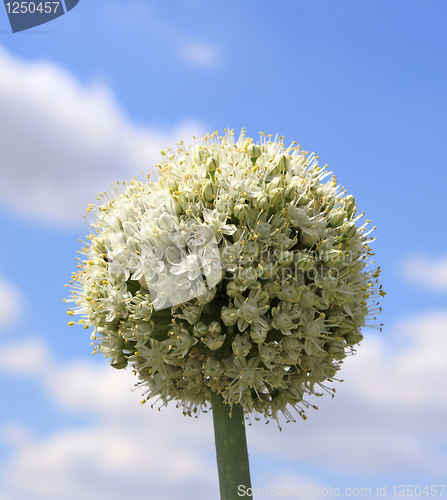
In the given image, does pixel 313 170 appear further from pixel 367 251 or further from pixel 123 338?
pixel 123 338

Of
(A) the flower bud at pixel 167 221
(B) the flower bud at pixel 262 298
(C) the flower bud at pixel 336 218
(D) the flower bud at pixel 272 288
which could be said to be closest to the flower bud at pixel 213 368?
(B) the flower bud at pixel 262 298

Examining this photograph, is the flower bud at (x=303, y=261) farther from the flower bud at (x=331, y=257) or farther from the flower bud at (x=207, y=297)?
the flower bud at (x=207, y=297)

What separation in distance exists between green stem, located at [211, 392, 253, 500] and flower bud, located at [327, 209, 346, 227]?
7.40 feet

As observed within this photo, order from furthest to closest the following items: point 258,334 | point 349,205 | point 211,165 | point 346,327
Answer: point 349,205 < point 346,327 < point 211,165 < point 258,334

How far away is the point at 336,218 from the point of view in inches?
226

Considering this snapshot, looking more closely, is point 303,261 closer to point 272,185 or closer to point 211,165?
point 272,185

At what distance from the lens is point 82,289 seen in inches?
248

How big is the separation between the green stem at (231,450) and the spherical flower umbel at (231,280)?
258mm

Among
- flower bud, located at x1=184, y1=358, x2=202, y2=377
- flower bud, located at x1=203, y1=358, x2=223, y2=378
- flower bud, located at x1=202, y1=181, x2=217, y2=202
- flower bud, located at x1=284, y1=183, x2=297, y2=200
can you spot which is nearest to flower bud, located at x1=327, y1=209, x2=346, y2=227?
flower bud, located at x1=284, y1=183, x2=297, y2=200

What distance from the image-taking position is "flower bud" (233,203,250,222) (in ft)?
16.9

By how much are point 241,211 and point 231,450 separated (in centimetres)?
259

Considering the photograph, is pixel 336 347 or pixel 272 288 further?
pixel 336 347

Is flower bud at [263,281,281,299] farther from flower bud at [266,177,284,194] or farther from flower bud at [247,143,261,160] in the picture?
flower bud at [247,143,261,160]

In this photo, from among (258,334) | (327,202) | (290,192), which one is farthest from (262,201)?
(258,334)
